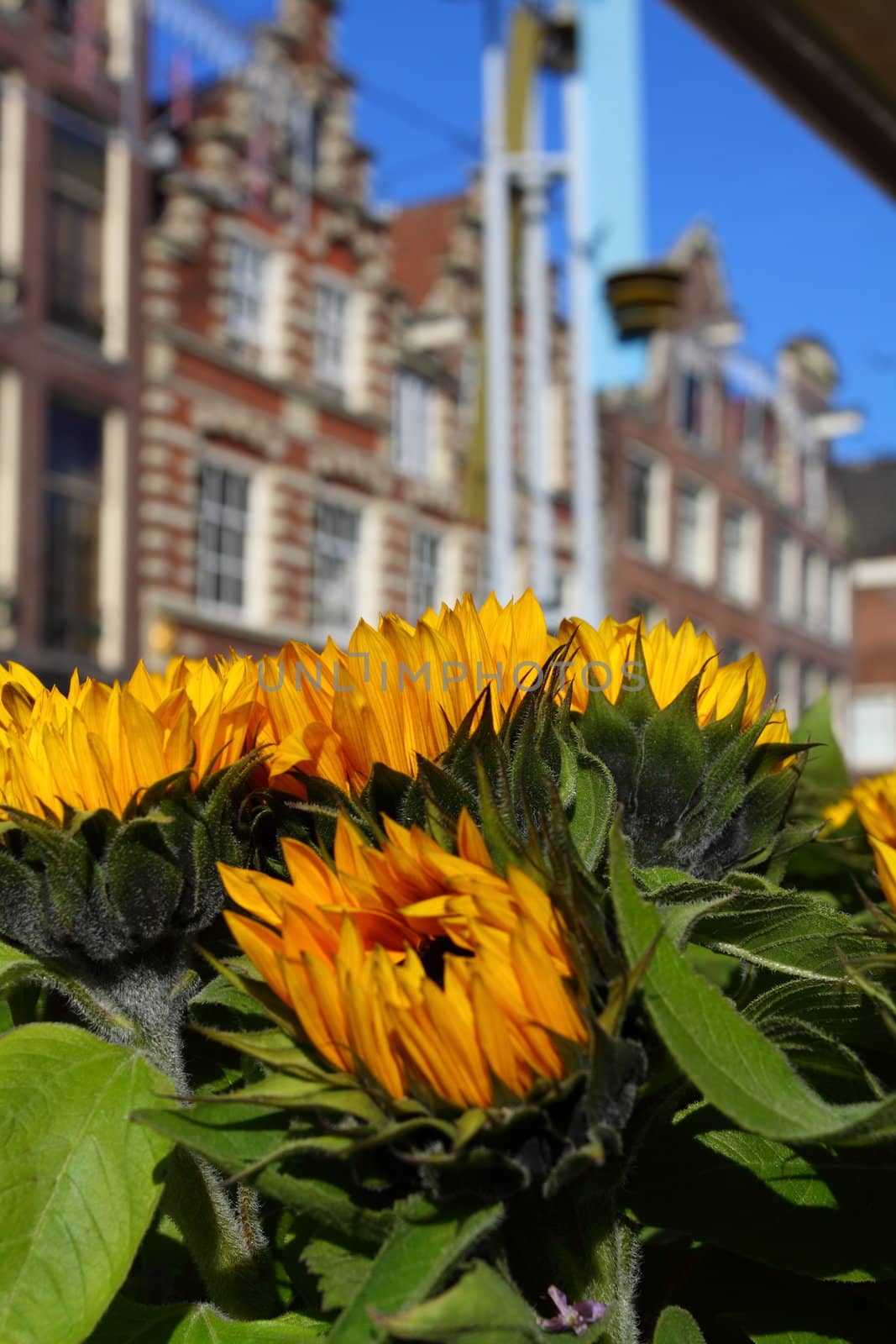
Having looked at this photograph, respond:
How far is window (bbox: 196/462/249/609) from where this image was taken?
10797 mm

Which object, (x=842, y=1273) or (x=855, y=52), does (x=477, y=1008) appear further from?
(x=855, y=52)

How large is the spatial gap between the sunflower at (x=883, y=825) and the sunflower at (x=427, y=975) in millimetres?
121

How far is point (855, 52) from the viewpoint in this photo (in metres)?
2.41

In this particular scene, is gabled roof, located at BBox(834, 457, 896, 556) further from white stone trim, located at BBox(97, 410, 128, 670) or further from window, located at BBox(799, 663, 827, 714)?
white stone trim, located at BBox(97, 410, 128, 670)

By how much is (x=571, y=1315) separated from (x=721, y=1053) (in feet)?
0.19

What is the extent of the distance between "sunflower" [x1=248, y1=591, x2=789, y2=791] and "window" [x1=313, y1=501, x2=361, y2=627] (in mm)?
11421

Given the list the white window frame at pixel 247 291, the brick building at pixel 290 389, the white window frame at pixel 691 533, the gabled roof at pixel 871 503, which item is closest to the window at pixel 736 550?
the white window frame at pixel 691 533

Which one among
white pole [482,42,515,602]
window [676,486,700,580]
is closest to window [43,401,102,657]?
white pole [482,42,515,602]

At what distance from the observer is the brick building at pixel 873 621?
21.1 meters

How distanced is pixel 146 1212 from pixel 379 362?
12.5 meters

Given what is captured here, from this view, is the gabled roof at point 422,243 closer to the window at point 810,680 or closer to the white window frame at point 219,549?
the white window frame at point 219,549

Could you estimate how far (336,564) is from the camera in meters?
12.2

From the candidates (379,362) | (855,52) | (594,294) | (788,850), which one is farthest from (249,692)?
(379,362)

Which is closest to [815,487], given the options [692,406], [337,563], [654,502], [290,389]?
[692,406]
